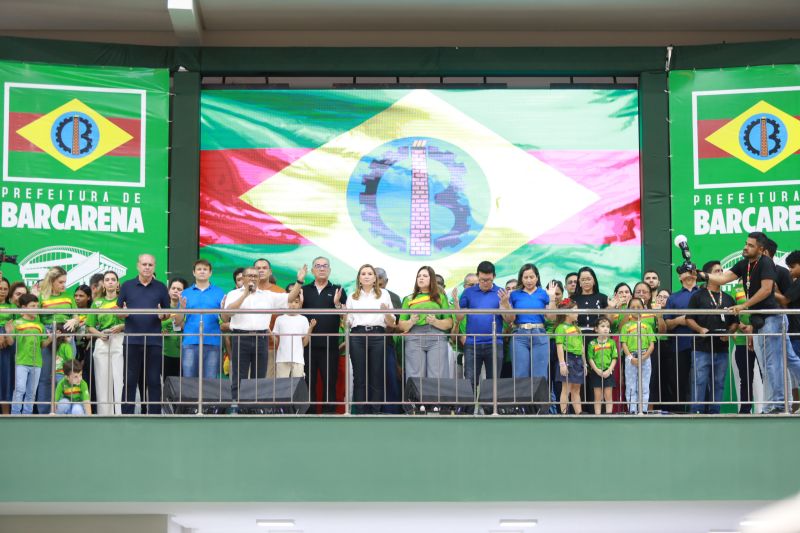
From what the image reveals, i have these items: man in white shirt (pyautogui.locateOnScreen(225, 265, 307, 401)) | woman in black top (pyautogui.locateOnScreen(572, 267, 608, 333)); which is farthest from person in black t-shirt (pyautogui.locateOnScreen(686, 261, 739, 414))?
man in white shirt (pyautogui.locateOnScreen(225, 265, 307, 401))

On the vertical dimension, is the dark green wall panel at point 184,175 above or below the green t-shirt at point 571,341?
above

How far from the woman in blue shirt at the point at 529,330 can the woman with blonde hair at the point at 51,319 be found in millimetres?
4228

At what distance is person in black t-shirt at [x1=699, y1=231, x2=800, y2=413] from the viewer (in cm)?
1092

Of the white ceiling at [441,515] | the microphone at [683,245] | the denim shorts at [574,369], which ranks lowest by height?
the white ceiling at [441,515]

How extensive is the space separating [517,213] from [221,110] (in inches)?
164

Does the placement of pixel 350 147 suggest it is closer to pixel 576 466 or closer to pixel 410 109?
pixel 410 109

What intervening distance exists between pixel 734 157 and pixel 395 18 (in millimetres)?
4827

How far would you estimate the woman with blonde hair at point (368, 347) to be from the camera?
11.4 metres

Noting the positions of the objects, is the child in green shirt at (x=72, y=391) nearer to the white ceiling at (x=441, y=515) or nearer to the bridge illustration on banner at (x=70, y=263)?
the white ceiling at (x=441, y=515)

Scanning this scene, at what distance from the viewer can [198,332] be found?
11625mm

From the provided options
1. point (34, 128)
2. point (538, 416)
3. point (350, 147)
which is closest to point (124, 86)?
point (34, 128)

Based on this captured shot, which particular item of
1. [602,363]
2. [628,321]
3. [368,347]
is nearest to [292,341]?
[368,347]

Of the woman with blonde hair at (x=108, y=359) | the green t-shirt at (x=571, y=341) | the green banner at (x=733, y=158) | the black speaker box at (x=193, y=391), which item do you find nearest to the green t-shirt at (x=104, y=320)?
the woman with blonde hair at (x=108, y=359)

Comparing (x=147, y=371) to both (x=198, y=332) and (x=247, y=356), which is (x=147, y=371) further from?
(x=247, y=356)
